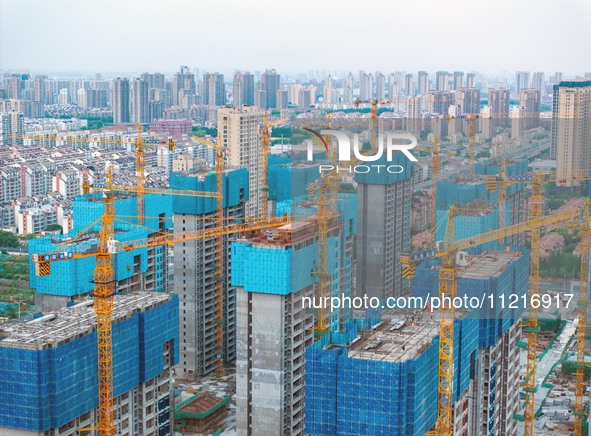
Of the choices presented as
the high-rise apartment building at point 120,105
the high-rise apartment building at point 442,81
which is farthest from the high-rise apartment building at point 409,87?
the high-rise apartment building at point 120,105

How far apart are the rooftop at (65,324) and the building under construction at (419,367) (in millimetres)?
1458

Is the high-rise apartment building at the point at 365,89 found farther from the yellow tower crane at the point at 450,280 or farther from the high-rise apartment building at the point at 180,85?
the high-rise apartment building at the point at 180,85

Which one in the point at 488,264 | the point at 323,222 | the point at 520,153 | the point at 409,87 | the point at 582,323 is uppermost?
the point at 409,87

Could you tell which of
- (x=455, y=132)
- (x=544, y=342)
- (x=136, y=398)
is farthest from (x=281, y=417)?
(x=544, y=342)

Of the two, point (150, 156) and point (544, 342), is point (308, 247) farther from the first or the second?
point (150, 156)

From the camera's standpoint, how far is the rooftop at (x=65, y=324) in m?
5.59

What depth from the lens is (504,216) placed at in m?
7.39

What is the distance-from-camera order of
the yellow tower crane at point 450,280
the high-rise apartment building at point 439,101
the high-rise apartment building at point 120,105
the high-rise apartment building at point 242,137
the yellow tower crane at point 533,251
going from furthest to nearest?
the high-rise apartment building at point 120,105
the high-rise apartment building at point 242,137
the high-rise apartment building at point 439,101
the yellow tower crane at point 533,251
the yellow tower crane at point 450,280

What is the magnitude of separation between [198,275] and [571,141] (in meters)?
3.65

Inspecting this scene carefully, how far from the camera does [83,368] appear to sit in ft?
19.0

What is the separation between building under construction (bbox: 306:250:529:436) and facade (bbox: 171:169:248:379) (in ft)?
10.4

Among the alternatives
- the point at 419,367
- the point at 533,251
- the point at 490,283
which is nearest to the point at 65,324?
the point at 419,367

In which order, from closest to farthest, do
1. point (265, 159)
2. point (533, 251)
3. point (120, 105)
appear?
point (533, 251)
point (265, 159)
point (120, 105)

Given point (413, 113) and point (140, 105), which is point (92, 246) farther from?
point (140, 105)
